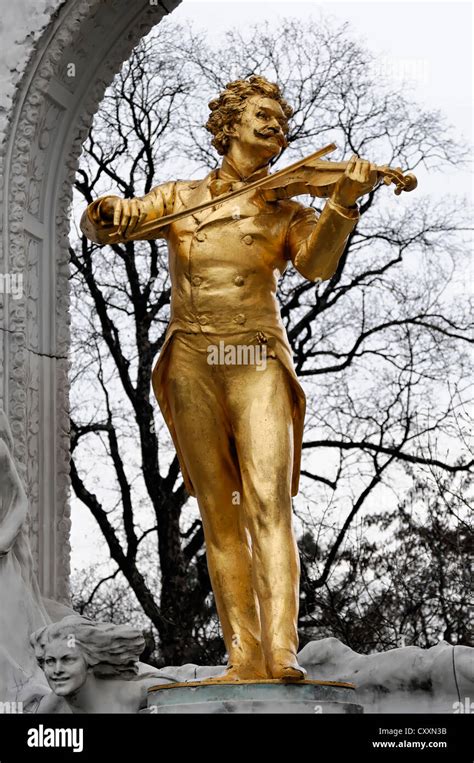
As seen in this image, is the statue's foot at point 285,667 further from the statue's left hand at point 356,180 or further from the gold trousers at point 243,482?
the statue's left hand at point 356,180

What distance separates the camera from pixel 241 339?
5.92 m

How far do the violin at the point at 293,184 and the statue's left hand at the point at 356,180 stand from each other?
0.9 inches

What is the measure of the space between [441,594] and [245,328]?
271 inches

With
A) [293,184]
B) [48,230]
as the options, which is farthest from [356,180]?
[48,230]

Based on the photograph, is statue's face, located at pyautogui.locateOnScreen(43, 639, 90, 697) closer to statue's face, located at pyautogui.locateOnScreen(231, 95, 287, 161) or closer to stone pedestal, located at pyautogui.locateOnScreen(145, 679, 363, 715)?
stone pedestal, located at pyautogui.locateOnScreen(145, 679, 363, 715)

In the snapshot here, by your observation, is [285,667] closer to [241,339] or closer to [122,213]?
[241,339]

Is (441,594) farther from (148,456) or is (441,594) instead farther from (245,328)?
(245,328)

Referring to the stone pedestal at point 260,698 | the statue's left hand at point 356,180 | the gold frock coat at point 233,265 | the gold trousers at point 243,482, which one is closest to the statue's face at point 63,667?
the stone pedestal at point 260,698

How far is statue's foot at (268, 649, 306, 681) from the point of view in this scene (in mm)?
5504

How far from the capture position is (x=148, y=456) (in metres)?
13.0

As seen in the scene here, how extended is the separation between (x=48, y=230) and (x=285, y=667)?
281 cm

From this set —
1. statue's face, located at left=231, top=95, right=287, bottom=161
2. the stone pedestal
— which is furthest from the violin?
the stone pedestal

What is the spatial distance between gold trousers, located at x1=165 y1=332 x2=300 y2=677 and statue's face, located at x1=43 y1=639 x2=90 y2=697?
0.49m
